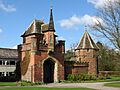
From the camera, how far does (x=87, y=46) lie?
65.4 m

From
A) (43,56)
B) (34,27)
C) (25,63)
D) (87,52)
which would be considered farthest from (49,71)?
(87,52)

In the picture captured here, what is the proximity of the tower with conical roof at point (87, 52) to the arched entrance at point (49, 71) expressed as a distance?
11.7m

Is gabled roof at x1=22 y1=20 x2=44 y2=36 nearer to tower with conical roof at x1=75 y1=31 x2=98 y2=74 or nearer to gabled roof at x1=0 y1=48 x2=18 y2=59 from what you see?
tower with conical roof at x1=75 y1=31 x2=98 y2=74

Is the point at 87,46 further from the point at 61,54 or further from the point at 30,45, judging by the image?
Answer: the point at 30,45

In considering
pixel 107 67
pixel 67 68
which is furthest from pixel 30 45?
pixel 107 67

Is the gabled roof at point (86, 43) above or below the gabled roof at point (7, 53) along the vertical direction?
above

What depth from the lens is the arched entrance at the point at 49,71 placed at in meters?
53.5

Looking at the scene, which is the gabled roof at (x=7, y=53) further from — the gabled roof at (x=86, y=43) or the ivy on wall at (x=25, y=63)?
the gabled roof at (x=86, y=43)

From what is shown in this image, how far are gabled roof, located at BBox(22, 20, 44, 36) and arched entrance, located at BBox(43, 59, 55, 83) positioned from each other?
6575 millimetres

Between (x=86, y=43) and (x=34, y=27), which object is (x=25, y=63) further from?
(x=86, y=43)

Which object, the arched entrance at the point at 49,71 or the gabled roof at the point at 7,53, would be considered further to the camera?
the gabled roof at the point at 7,53

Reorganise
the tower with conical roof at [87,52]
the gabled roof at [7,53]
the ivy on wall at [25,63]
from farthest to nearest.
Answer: the gabled roof at [7,53] < the tower with conical roof at [87,52] < the ivy on wall at [25,63]

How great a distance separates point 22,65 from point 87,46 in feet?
61.6

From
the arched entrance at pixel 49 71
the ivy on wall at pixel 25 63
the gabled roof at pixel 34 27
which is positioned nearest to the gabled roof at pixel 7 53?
the gabled roof at pixel 34 27
